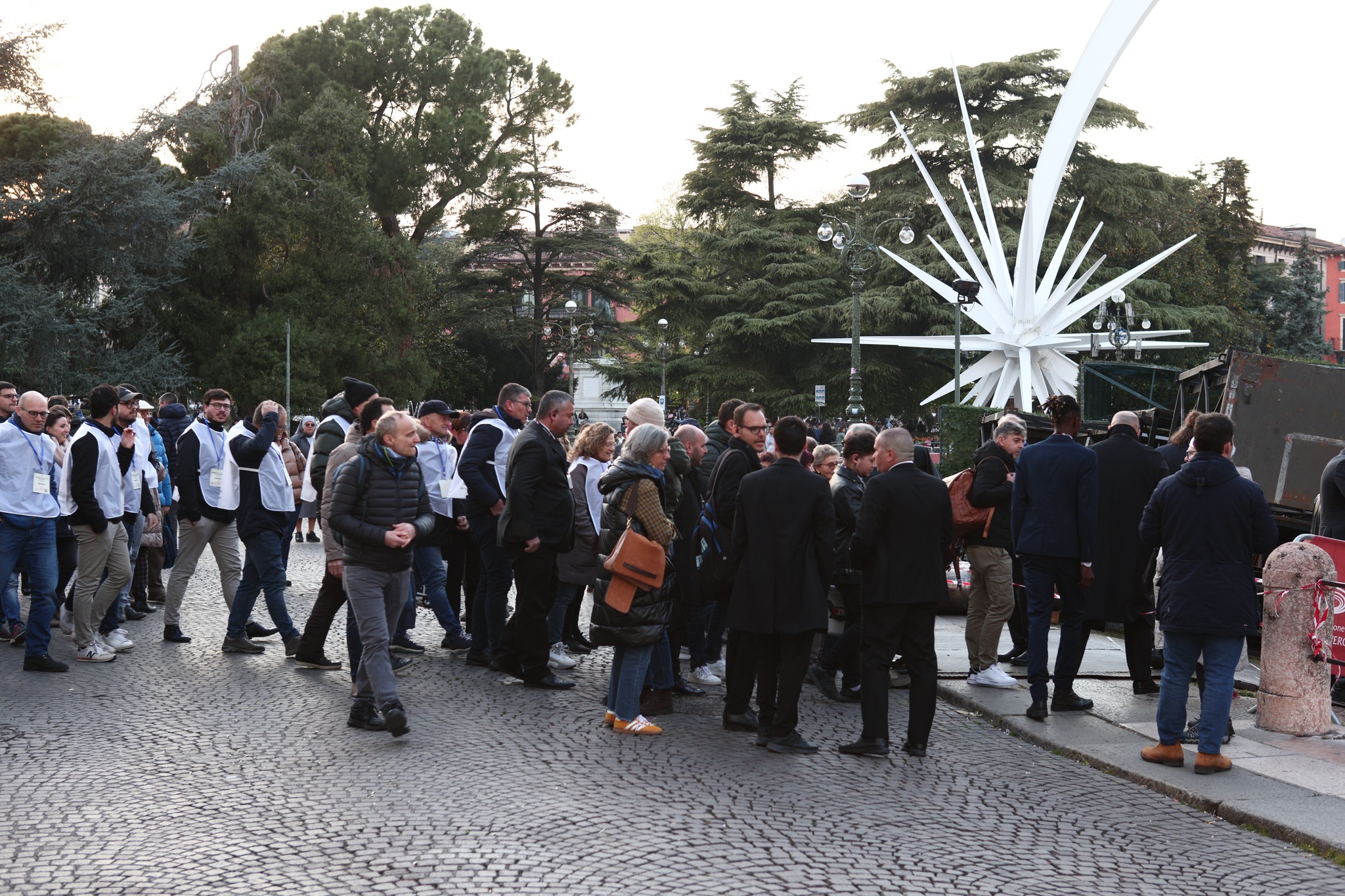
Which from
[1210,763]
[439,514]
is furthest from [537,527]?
[1210,763]

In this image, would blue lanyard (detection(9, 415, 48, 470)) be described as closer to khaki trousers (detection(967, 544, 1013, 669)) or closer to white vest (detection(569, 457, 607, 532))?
white vest (detection(569, 457, 607, 532))

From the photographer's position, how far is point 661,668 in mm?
7184


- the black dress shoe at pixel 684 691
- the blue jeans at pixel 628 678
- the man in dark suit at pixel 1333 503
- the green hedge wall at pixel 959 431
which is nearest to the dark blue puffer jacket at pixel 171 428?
the black dress shoe at pixel 684 691

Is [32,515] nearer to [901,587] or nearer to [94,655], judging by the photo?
[94,655]

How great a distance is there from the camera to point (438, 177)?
4484 centimetres

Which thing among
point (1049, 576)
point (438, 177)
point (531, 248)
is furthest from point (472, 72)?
point (1049, 576)

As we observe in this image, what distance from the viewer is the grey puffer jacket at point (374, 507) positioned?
637 centimetres

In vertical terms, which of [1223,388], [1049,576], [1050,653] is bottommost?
[1050,653]

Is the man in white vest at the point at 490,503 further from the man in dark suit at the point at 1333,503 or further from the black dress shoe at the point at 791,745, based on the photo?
the man in dark suit at the point at 1333,503

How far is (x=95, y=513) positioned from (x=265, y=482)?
1098mm

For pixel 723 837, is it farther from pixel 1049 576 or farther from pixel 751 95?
pixel 751 95

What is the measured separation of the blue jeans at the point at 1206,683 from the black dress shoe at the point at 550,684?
346cm

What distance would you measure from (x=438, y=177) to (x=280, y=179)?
845 cm

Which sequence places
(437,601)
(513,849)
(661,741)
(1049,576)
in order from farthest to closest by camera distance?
(437,601) → (1049,576) → (661,741) → (513,849)
